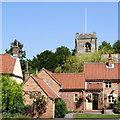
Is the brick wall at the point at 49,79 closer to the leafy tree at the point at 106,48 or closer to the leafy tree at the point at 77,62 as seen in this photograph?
the leafy tree at the point at 77,62

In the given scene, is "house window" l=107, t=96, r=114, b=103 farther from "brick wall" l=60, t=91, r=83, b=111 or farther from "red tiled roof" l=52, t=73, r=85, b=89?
"brick wall" l=60, t=91, r=83, b=111

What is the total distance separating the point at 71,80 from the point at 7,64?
1026 centimetres

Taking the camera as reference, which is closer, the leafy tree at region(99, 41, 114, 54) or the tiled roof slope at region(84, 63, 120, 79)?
the tiled roof slope at region(84, 63, 120, 79)

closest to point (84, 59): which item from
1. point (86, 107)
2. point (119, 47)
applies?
point (86, 107)

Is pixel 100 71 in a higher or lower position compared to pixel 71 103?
higher

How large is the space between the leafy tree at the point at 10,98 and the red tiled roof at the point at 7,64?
22.3 ft

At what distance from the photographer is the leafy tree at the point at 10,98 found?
2016 cm

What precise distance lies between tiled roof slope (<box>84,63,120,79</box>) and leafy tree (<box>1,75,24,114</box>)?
1699 cm

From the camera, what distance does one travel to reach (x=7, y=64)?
1241 inches

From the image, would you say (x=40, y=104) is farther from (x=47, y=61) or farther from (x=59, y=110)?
(x=47, y=61)

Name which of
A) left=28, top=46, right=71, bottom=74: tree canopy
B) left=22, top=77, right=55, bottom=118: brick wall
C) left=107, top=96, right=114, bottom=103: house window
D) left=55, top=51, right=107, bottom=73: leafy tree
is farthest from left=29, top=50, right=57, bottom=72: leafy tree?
left=22, top=77, right=55, bottom=118: brick wall

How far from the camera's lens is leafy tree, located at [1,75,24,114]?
20156mm

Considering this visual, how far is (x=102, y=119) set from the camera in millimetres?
25125

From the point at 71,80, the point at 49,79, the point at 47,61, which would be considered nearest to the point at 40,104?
the point at 49,79
